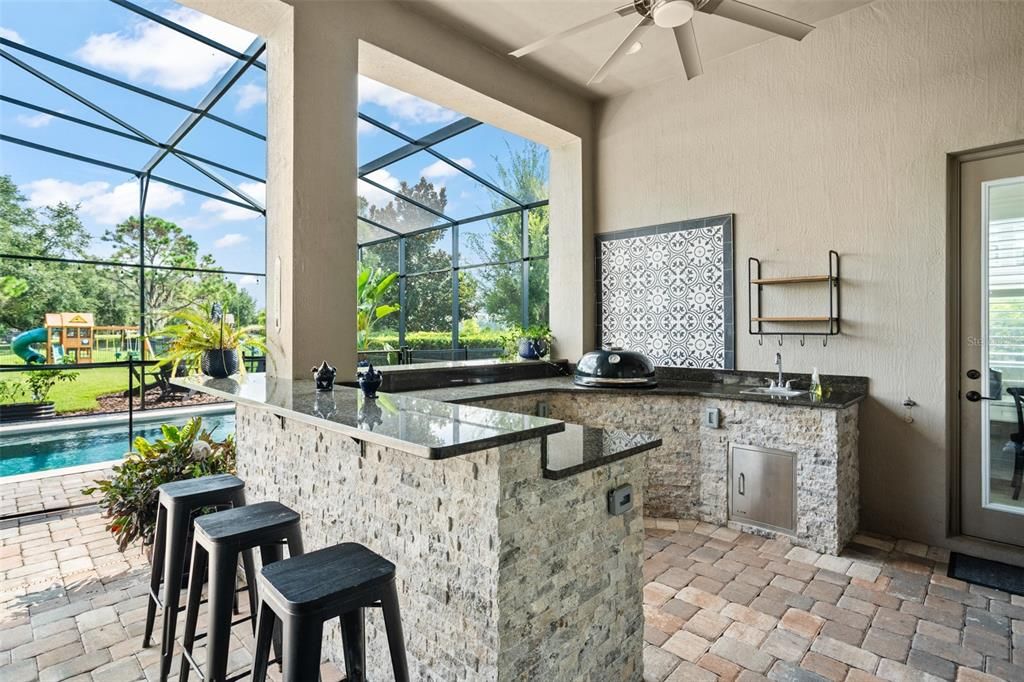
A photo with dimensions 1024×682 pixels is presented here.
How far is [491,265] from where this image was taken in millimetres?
6242

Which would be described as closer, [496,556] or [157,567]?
[496,556]

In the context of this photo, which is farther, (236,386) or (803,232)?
(803,232)

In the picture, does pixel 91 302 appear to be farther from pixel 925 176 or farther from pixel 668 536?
pixel 925 176

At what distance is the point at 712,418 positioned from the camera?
11.6 ft

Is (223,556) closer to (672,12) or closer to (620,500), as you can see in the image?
(620,500)

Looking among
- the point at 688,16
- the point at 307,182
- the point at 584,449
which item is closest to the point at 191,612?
the point at 584,449

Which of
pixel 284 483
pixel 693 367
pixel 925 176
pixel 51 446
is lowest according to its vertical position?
pixel 51 446

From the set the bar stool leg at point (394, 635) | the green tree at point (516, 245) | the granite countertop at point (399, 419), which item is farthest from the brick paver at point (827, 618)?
the green tree at point (516, 245)

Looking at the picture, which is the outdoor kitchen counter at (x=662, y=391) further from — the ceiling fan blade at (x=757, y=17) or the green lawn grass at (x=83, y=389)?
the green lawn grass at (x=83, y=389)

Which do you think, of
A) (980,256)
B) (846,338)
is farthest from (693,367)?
(980,256)

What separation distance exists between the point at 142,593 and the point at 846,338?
450 cm

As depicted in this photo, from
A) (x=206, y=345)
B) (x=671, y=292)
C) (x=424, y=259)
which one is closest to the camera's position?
(x=206, y=345)

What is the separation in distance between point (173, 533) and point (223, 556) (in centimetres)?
51

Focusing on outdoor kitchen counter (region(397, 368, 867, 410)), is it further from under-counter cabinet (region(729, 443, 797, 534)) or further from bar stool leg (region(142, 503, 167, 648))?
bar stool leg (region(142, 503, 167, 648))
